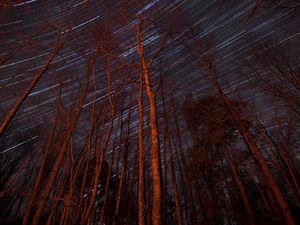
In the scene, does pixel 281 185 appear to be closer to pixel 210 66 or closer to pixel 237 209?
pixel 237 209

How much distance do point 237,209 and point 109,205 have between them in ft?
17.1

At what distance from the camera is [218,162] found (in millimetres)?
8500

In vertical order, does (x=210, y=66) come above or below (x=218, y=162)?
above

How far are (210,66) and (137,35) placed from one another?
3857 millimetres

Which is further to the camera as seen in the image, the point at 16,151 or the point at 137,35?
the point at 16,151

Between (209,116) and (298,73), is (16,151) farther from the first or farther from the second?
(298,73)

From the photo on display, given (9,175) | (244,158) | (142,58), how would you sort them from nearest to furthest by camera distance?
(142,58) → (244,158) → (9,175)

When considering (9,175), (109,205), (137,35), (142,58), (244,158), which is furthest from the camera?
(9,175)

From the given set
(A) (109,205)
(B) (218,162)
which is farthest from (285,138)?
(A) (109,205)

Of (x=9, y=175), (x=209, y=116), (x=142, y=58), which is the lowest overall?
(x=209, y=116)

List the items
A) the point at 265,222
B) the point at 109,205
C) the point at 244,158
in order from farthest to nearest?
the point at 109,205 → the point at 244,158 → the point at 265,222

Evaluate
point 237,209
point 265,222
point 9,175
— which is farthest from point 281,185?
point 9,175

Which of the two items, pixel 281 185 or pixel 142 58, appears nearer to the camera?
pixel 142 58

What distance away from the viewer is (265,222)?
6379 mm
